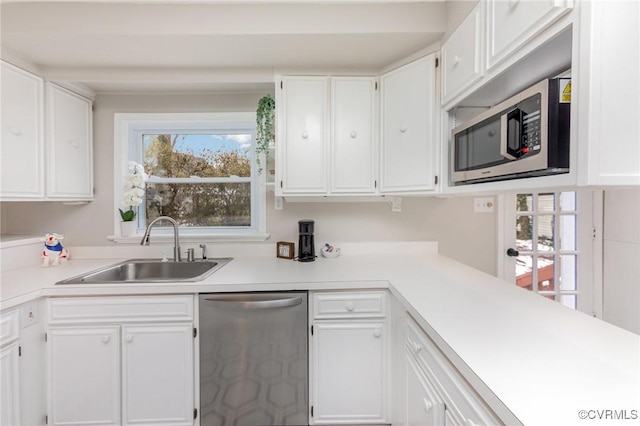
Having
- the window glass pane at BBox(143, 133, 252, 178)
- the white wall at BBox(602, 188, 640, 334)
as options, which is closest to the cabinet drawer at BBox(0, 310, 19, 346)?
the window glass pane at BBox(143, 133, 252, 178)

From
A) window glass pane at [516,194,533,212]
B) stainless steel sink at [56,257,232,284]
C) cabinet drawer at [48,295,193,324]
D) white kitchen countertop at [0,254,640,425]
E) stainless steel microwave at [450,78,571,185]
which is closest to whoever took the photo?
white kitchen countertop at [0,254,640,425]

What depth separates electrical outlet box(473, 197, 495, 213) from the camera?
2207mm

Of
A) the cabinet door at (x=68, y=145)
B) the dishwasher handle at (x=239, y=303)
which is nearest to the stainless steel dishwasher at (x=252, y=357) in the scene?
the dishwasher handle at (x=239, y=303)

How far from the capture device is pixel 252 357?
5.00 ft

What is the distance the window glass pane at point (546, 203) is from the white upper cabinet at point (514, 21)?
164cm

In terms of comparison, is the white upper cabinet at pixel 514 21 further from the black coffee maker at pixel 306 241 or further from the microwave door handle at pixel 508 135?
the black coffee maker at pixel 306 241

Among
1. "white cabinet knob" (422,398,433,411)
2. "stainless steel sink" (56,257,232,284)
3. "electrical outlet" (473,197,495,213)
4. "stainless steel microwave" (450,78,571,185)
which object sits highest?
"stainless steel microwave" (450,78,571,185)

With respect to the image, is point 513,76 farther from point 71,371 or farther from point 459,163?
point 71,371

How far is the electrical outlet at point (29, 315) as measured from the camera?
140 cm

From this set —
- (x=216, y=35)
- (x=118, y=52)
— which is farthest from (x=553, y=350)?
(x=118, y=52)

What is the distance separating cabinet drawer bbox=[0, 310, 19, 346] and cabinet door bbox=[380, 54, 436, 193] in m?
2.00

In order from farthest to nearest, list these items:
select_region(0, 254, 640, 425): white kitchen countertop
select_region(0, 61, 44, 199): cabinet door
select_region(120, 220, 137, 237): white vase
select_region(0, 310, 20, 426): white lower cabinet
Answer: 1. select_region(120, 220, 137, 237): white vase
2. select_region(0, 61, 44, 199): cabinet door
3. select_region(0, 310, 20, 426): white lower cabinet
4. select_region(0, 254, 640, 425): white kitchen countertop

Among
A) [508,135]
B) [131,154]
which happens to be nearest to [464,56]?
[508,135]

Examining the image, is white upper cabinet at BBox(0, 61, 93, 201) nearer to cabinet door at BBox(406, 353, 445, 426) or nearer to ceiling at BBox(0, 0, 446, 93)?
ceiling at BBox(0, 0, 446, 93)
